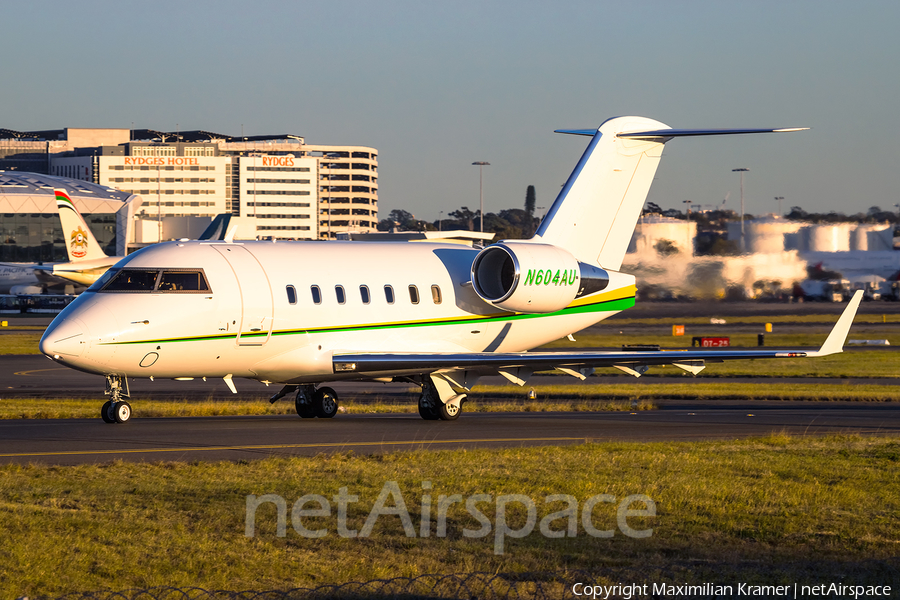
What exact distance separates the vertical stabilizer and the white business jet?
3 centimetres

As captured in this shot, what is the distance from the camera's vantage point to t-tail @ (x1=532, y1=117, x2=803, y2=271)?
Answer: 94.2 ft

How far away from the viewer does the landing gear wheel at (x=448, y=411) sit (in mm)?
25188

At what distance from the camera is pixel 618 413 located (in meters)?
27.4

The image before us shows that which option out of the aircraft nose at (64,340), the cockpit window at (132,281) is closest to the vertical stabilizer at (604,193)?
the cockpit window at (132,281)

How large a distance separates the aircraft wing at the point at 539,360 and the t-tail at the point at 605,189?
527 cm

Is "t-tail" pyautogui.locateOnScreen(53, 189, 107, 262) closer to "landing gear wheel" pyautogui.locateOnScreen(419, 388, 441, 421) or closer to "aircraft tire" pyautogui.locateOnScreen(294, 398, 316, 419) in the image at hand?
"aircraft tire" pyautogui.locateOnScreen(294, 398, 316, 419)

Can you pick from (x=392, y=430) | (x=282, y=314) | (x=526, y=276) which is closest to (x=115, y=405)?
(x=282, y=314)

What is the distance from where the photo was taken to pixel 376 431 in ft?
71.5

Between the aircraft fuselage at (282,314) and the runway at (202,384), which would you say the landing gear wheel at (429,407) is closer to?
the aircraft fuselage at (282,314)

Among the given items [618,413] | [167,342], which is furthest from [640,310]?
[167,342]

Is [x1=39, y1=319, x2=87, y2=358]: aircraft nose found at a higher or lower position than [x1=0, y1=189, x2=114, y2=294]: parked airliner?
lower

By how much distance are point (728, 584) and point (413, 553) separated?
303 cm

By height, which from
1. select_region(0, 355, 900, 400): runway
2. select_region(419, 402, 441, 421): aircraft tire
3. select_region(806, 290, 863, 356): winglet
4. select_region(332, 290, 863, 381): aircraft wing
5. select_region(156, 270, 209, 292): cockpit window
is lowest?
select_region(0, 355, 900, 400): runway

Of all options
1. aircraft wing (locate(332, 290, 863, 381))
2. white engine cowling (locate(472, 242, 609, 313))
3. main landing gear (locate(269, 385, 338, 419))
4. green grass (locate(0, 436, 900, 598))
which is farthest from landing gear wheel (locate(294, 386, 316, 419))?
green grass (locate(0, 436, 900, 598))
